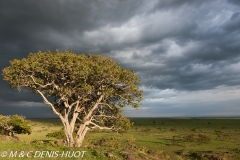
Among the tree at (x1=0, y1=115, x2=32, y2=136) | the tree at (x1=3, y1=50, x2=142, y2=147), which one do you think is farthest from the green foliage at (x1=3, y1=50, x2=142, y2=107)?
the tree at (x1=0, y1=115, x2=32, y2=136)

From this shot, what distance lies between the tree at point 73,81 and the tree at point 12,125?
1209 centimetres

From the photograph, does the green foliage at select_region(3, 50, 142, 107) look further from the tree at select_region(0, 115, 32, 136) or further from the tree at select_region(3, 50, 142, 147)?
the tree at select_region(0, 115, 32, 136)

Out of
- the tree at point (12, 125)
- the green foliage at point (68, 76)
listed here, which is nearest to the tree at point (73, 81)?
the green foliage at point (68, 76)

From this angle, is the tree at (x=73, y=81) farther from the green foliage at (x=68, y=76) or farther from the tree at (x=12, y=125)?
the tree at (x=12, y=125)

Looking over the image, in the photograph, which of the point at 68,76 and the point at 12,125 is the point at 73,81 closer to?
the point at 68,76

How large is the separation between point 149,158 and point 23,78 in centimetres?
1912

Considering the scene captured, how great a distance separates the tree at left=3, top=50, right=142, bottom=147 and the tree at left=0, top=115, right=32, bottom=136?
39.7 feet

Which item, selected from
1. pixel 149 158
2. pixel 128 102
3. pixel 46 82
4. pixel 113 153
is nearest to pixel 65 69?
pixel 46 82

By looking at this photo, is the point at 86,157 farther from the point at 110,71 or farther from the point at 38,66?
the point at 38,66

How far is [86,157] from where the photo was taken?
21375 mm

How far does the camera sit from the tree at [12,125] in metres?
39.6

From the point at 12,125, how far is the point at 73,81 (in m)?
20.3

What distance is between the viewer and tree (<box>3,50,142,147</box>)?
94.3 feet

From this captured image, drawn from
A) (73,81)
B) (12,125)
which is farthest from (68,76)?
(12,125)
